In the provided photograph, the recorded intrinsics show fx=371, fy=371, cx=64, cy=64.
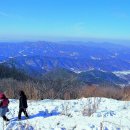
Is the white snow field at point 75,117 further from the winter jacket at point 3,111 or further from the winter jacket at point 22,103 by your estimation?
the winter jacket at point 22,103

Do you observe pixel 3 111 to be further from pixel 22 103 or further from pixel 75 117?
pixel 75 117

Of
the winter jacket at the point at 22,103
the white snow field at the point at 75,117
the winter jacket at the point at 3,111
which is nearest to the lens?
the white snow field at the point at 75,117

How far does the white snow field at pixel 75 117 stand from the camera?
11.2m

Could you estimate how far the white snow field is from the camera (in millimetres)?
11188

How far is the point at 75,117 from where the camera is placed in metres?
12.6

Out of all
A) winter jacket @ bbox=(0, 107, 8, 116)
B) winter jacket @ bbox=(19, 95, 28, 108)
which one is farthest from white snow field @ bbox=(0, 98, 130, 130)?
winter jacket @ bbox=(19, 95, 28, 108)

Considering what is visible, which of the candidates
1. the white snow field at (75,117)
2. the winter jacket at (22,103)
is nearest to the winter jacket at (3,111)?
the white snow field at (75,117)

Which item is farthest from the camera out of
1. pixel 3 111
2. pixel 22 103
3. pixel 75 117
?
pixel 22 103

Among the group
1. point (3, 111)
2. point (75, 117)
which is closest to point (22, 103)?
point (3, 111)

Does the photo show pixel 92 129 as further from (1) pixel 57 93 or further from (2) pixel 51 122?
(1) pixel 57 93

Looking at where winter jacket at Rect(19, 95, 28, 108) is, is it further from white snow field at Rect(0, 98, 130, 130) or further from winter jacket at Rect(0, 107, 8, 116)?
winter jacket at Rect(0, 107, 8, 116)

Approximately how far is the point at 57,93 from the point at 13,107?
7067 millimetres

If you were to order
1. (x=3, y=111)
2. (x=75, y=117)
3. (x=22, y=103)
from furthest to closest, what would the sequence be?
1. (x=22, y=103)
2. (x=3, y=111)
3. (x=75, y=117)

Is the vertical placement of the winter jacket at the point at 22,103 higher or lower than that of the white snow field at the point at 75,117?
higher
